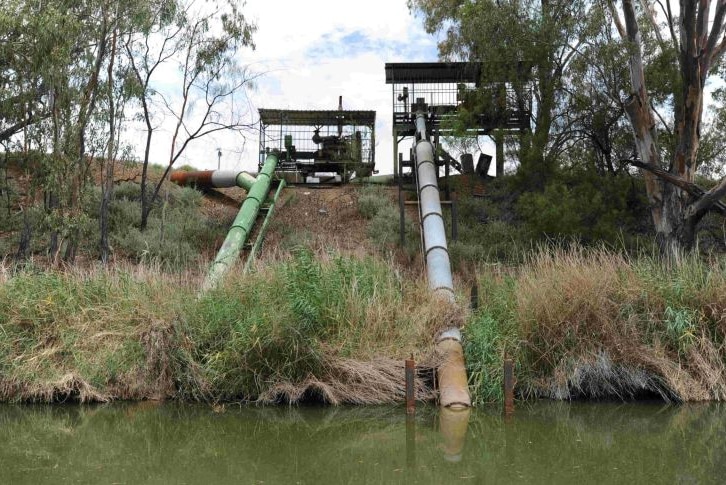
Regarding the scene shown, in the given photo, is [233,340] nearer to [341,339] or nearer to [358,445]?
[341,339]

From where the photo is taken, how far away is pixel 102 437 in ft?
27.1

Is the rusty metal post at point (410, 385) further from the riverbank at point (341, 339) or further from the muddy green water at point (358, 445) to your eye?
the riverbank at point (341, 339)

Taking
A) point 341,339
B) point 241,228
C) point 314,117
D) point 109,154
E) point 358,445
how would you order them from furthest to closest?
point 314,117, point 241,228, point 109,154, point 341,339, point 358,445

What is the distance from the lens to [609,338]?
1002cm

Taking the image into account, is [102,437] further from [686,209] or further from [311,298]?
[686,209]

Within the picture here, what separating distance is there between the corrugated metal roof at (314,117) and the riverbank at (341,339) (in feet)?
44.6

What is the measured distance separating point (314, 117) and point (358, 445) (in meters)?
17.4

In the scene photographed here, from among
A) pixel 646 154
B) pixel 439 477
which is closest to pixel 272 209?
pixel 646 154

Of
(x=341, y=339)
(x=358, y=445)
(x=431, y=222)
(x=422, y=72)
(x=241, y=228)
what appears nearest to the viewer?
(x=358, y=445)

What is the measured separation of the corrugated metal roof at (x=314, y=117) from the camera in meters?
23.5

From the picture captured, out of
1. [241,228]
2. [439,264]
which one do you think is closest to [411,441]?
[439,264]

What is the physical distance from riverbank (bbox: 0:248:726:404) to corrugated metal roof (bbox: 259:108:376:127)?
13.6m

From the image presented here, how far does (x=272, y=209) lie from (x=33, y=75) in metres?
6.77

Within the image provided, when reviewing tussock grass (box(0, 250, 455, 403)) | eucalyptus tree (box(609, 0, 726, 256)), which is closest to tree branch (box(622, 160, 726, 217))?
eucalyptus tree (box(609, 0, 726, 256))
